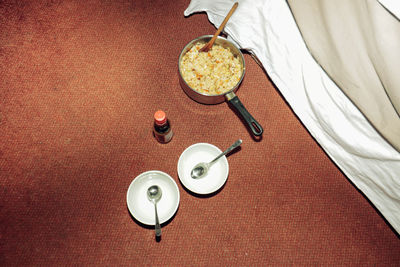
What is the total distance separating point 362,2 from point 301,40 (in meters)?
0.22

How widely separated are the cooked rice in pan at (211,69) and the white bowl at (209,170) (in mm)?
255

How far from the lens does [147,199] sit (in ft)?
3.58

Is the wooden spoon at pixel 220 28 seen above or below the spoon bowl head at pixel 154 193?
above

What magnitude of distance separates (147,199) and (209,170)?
28 centimetres

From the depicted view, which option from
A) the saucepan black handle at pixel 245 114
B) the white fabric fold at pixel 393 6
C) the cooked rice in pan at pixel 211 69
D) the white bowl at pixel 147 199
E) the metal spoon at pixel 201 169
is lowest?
the white bowl at pixel 147 199

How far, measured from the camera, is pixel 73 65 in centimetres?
132

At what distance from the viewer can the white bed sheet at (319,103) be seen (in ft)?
3.22

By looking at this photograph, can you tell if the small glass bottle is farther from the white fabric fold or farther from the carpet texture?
the white fabric fold

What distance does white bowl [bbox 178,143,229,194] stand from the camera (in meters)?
1.11

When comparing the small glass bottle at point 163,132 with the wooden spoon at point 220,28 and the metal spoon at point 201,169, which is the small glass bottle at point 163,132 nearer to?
the metal spoon at point 201,169

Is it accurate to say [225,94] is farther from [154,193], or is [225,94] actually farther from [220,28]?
[154,193]

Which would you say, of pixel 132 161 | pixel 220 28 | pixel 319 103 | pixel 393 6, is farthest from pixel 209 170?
pixel 393 6

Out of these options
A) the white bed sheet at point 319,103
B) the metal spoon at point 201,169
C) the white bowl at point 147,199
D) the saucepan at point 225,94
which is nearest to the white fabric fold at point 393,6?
the white bed sheet at point 319,103

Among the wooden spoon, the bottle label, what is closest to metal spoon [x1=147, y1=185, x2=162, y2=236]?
the bottle label
